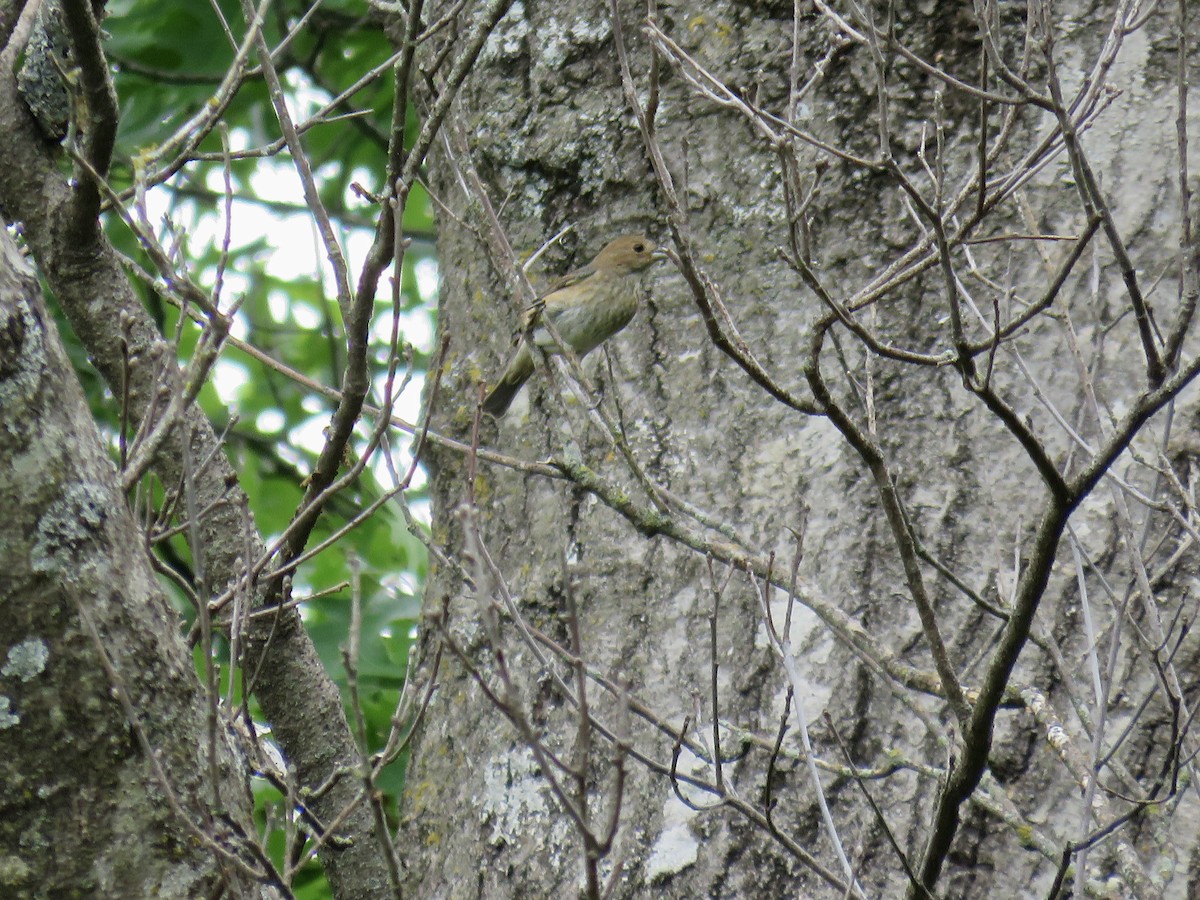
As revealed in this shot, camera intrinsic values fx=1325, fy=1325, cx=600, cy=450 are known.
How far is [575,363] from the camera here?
2701 millimetres

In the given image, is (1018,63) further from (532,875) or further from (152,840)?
(152,840)

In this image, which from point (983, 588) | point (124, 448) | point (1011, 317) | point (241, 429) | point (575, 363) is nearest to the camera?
point (124, 448)

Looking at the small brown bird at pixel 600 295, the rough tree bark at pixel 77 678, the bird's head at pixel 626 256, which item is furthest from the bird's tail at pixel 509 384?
the rough tree bark at pixel 77 678

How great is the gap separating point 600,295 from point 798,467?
1.12 meters

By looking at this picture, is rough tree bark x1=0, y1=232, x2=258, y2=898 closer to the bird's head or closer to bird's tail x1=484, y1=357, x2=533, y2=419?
bird's tail x1=484, y1=357, x2=533, y2=419

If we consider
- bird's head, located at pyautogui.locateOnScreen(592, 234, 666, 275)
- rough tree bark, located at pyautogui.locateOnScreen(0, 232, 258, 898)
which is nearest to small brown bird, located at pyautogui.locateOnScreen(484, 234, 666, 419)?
bird's head, located at pyautogui.locateOnScreen(592, 234, 666, 275)

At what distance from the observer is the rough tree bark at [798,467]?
2820 millimetres

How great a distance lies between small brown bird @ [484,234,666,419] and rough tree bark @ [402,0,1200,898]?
0.07m

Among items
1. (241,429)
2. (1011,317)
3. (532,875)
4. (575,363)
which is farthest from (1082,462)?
(241,429)

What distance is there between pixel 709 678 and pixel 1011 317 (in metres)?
1.15

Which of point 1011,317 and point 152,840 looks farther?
point 1011,317

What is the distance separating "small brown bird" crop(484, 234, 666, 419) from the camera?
357cm

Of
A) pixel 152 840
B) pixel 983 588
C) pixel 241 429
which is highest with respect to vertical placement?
pixel 241 429

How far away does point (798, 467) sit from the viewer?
3258mm
